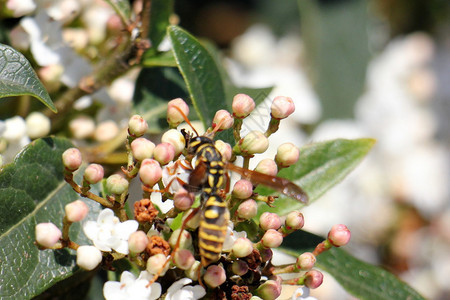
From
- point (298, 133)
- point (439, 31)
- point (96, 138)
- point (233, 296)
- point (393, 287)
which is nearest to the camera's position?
point (233, 296)

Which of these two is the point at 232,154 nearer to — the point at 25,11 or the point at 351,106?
the point at 25,11

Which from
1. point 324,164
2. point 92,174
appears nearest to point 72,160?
point 92,174

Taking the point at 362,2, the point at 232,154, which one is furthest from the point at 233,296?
the point at 362,2

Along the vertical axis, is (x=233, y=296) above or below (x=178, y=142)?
below

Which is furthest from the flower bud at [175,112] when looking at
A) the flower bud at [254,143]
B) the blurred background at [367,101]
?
the blurred background at [367,101]

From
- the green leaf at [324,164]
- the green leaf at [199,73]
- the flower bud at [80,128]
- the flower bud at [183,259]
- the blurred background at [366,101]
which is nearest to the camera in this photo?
the flower bud at [183,259]

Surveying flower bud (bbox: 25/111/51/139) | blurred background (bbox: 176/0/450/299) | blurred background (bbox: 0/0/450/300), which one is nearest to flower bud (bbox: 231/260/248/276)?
flower bud (bbox: 25/111/51/139)

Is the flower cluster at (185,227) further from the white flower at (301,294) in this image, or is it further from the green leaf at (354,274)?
the green leaf at (354,274)

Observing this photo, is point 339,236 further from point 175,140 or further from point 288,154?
point 175,140
